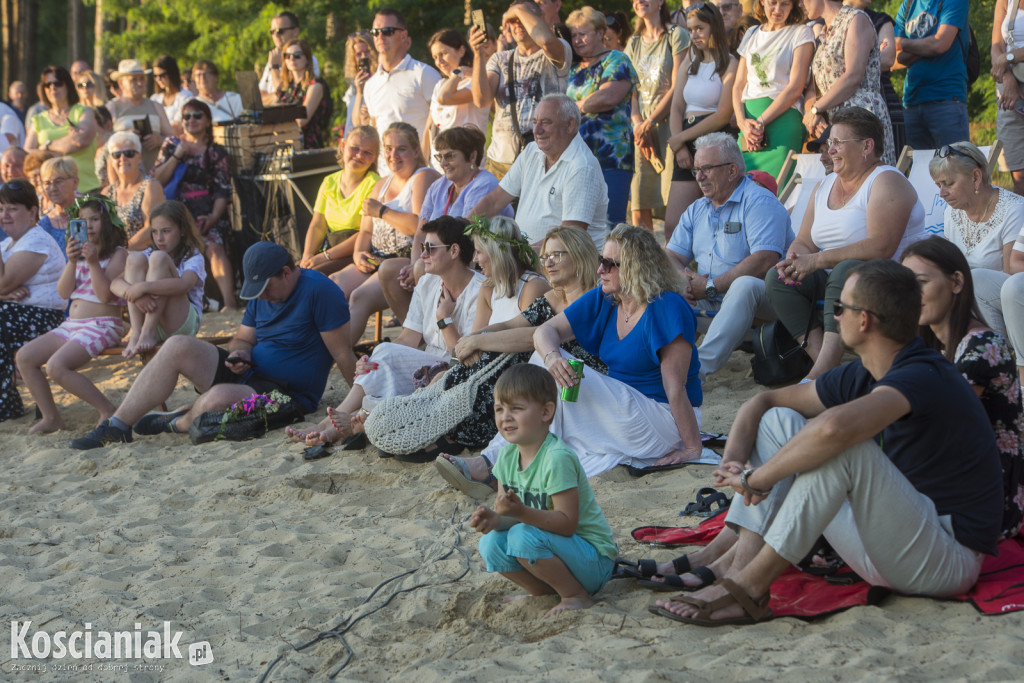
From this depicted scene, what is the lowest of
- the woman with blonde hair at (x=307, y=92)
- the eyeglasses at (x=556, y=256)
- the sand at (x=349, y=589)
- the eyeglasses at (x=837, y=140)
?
the sand at (x=349, y=589)

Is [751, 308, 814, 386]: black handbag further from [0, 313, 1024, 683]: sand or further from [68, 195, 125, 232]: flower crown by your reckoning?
[68, 195, 125, 232]: flower crown

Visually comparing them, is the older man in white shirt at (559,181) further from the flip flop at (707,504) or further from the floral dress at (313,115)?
the floral dress at (313,115)

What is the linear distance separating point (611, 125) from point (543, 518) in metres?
4.23

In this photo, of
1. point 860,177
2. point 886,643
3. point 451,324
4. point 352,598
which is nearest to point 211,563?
point 352,598

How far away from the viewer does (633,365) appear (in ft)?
15.6

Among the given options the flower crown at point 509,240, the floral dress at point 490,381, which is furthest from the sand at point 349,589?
the flower crown at point 509,240

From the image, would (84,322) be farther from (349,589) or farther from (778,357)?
(778,357)

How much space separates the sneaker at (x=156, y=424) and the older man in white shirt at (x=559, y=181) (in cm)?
219

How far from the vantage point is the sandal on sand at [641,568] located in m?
3.43

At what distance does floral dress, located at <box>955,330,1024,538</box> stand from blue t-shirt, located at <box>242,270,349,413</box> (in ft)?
12.3

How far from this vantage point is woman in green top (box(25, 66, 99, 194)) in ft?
32.0

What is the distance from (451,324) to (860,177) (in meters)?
2.28

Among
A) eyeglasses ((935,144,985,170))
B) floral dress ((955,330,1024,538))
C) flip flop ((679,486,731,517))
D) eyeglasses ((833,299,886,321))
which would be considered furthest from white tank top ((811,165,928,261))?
eyeglasses ((833,299,886,321))

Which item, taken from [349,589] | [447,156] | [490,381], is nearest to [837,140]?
[490,381]
